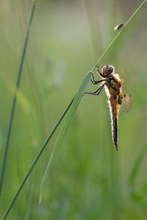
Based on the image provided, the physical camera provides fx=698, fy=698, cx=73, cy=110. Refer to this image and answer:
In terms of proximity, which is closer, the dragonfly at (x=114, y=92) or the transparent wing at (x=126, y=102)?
the dragonfly at (x=114, y=92)

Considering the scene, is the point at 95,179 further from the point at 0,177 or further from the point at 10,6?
the point at 0,177

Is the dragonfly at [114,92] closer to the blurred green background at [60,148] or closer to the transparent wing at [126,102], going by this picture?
the transparent wing at [126,102]

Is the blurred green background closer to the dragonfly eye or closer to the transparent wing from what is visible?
the transparent wing

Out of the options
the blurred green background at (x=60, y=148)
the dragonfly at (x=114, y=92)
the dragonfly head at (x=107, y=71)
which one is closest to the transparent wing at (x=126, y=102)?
the dragonfly at (x=114, y=92)

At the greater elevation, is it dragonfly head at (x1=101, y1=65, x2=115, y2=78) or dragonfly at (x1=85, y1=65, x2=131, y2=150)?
dragonfly head at (x1=101, y1=65, x2=115, y2=78)

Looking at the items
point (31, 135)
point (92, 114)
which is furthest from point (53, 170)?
point (92, 114)

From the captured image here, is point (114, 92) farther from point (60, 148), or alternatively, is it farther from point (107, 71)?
point (60, 148)

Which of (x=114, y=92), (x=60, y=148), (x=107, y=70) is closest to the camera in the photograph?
(x=107, y=70)

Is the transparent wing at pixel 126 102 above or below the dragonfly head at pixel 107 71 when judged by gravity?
below

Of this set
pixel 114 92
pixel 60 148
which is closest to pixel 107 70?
pixel 114 92

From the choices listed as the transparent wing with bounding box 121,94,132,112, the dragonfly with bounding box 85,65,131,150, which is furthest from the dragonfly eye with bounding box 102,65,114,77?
the transparent wing with bounding box 121,94,132,112

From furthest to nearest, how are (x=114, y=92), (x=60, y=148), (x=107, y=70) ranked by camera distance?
1. (x=60, y=148)
2. (x=114, y=92)
3. (x=107, y=70)
